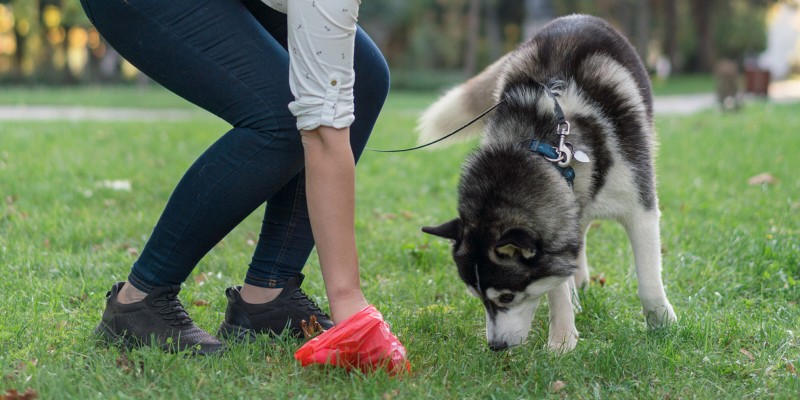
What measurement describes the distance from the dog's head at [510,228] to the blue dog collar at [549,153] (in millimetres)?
30

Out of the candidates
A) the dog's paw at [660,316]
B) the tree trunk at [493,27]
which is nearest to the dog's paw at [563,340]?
the dog's paw at [660,316]

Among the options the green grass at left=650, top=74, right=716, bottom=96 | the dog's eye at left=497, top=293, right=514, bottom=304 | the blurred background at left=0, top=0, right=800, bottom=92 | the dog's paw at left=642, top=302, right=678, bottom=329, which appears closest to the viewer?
the dog's eye at left=497, top=293, right=514, bottom=304

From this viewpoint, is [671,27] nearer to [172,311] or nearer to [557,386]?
[557,386]

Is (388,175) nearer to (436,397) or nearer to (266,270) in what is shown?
(266,270)

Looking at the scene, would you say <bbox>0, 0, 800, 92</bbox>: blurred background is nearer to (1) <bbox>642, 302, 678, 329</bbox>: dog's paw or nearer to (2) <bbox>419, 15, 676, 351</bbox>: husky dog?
(2) <bbox>419, 15, 676, 351</bbox>: husky dog

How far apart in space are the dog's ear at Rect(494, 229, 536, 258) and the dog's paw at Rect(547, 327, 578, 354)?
43cm

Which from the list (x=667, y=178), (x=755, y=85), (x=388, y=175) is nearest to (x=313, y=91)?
(x=388, y=175)

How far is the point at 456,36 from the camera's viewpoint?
39438 mm

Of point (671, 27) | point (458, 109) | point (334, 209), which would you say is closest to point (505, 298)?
point (334, 209)

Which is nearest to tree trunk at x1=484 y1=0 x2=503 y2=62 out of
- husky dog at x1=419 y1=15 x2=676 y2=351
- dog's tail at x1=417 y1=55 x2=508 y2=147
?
dog's tail at x1=417 y1=55 x2=508 y2=147

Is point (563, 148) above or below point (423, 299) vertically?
above

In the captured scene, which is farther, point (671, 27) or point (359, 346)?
point (671, 27)

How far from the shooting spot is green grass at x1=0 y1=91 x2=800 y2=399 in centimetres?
256

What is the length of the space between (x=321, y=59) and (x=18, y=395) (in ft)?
4.40
